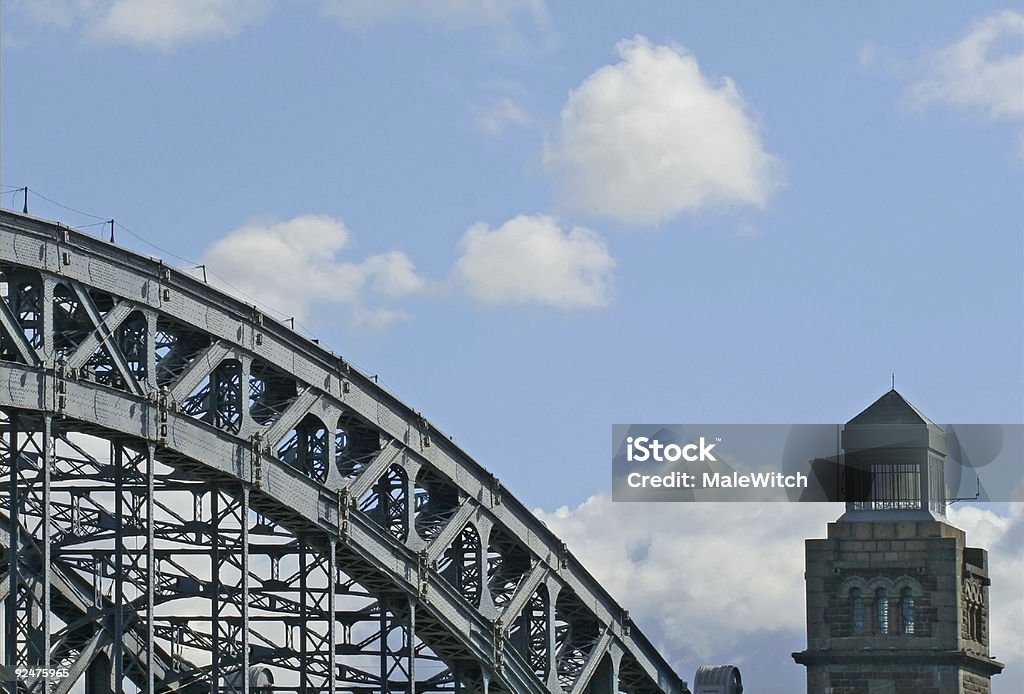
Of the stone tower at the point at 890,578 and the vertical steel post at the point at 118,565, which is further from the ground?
the stone tower at the point at 890,578

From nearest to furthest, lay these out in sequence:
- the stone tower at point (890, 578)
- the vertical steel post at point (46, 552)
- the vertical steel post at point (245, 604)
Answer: the vertical steel post at point (46, 552) → the vertical steel post at point (245, 604) → the stone tower at point (890, 578)

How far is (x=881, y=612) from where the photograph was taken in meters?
90.7

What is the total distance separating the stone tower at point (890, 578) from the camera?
9044cm

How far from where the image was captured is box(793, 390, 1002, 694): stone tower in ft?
297

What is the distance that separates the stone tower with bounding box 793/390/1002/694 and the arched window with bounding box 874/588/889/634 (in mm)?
37

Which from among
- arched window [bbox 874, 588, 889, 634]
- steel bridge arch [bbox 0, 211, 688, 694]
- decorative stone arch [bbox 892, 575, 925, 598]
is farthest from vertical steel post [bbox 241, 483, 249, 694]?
decorative stone arch [bbox 892, 575, 925, 598]

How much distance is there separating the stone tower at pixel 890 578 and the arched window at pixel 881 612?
0.12ft

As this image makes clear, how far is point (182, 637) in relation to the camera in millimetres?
76750

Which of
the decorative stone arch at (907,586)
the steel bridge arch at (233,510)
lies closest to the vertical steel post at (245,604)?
the steel bridge arch at (233,510)

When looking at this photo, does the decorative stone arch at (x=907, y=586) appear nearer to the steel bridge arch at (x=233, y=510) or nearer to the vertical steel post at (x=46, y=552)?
the steel bridge arch at (x=233, y=510)

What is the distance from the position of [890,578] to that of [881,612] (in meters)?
1.29

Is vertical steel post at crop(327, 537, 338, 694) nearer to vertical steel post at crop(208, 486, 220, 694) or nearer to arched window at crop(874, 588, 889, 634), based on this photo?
vertical steel post at crop(208, 486, 220, 694)

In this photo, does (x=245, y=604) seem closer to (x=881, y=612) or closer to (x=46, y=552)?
(x=46, y=552)

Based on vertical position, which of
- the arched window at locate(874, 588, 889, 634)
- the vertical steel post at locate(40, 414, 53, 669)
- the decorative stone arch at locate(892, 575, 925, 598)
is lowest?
the vertical steel post at locate(40, 414, 53, 669)
